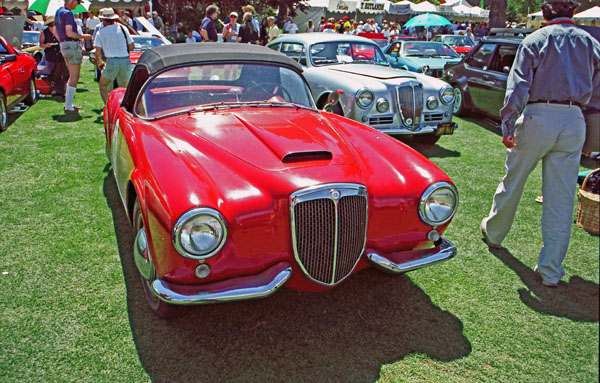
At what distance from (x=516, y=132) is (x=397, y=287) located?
1.43 m

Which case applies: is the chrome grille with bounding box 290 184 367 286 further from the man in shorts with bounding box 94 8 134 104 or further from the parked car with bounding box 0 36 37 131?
the parked car with bounding box 0 36 37 131

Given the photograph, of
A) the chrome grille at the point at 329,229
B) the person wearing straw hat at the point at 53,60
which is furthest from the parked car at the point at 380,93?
the person wearing straw hat at the point at 53,60

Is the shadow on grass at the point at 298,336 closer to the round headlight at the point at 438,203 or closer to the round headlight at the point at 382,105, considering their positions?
the round headlight at the point at 438,203

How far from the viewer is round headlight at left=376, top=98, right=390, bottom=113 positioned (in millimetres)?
6754

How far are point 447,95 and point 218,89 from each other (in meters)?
4.42

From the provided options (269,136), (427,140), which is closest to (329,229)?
(269,136)

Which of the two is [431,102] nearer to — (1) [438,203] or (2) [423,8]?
(1) [438,203]

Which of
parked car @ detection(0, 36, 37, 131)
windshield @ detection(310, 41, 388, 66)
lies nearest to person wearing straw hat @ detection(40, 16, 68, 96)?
parked car @ detection(0, 36, 37, 131)

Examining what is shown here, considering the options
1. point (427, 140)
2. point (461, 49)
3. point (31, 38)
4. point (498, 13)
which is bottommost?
point (427, 140)

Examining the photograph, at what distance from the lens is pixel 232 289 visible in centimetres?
254

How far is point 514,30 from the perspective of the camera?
834cm

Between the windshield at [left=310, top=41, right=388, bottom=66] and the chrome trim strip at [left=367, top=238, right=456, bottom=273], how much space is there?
554 centimetres

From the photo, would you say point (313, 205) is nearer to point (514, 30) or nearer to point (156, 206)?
point (156, 206)

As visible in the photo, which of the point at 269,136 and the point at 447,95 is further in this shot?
the point at 447,95
